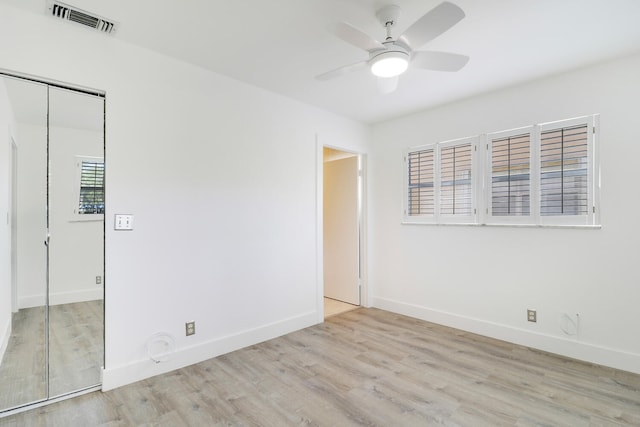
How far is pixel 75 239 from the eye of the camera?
2.29 m

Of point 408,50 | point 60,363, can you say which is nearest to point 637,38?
point 408,50

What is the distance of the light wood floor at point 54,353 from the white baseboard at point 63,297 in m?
0.03

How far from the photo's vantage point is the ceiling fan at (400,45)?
5.54ft

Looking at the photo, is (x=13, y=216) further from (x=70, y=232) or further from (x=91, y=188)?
(x=91, y=188)

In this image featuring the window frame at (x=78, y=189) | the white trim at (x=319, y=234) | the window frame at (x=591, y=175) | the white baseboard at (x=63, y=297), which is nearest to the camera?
the white baseboard at (x=63, y=297)

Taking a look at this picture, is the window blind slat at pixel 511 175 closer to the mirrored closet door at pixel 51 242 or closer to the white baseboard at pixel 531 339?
the white baseboard at pixel 531 339

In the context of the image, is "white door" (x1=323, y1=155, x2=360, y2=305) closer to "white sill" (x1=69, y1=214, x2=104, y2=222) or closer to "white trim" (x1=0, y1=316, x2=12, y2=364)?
"white sill" (x1=69, y1=214, x2=104, y2=222)

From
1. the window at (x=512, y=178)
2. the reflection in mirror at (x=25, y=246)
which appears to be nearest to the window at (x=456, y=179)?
the window at (x=512, y=178)

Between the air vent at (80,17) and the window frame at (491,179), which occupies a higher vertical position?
the air vent at (80,17)

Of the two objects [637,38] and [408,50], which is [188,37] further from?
[637,38]

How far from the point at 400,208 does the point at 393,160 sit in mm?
654

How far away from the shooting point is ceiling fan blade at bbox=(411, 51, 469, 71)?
6.52ft

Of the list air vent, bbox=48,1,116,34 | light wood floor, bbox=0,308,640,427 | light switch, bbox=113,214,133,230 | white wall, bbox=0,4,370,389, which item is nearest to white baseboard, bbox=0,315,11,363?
light wood floor, bbox=0,308,640,427

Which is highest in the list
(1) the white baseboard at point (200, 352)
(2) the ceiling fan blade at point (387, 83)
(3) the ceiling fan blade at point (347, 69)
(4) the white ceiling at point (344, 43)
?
(4) the white ceiling at point (344, 43)
